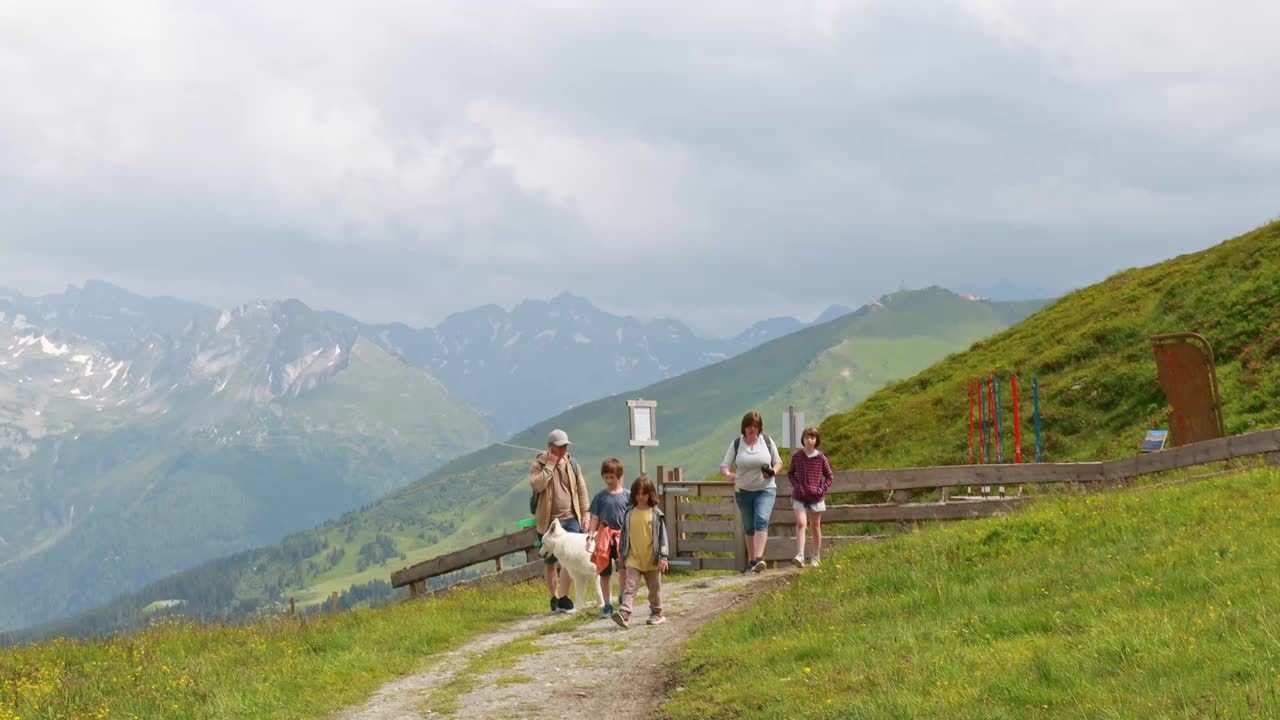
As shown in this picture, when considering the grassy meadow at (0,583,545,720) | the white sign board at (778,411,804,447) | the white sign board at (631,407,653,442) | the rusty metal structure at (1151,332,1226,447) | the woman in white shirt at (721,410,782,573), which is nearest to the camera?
the grassy meadow at (0,583,545,720)

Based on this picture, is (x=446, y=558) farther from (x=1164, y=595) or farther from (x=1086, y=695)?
(x=1086, y=695)

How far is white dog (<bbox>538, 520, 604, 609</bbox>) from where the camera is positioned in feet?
55.9

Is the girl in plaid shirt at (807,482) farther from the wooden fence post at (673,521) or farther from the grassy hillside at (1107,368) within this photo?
the grassy hillside at (1107,368)

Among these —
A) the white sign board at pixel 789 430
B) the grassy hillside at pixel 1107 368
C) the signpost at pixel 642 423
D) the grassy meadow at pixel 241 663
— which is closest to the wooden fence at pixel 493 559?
the grassy meadow at pixel 241 663

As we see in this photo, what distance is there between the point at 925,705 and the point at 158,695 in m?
8.78

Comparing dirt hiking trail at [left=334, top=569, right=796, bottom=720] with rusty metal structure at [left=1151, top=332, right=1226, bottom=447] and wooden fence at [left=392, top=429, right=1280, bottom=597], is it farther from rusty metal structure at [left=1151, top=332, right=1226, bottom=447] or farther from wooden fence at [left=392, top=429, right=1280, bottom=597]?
rusty metal structure at [left=1151, top=332, right=1226, bottom=447]

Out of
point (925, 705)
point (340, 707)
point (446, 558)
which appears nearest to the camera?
point (925, 705)

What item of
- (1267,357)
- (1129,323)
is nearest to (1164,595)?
(1267,357)

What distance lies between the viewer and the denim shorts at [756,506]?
18.9 m

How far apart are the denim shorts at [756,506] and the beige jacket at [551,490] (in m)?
3.00

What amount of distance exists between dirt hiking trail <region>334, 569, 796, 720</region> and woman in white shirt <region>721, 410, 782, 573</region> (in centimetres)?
110

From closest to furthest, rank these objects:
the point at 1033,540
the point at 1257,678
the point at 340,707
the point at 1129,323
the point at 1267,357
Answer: the point at 1257,678 < the point at 340,707 < the point at 1033,540 < the point at 1267,357 < the point at 1129,323

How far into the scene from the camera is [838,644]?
1137 cm

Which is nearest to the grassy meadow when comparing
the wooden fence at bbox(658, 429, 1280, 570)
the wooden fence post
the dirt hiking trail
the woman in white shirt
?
the dirt hiking trail
